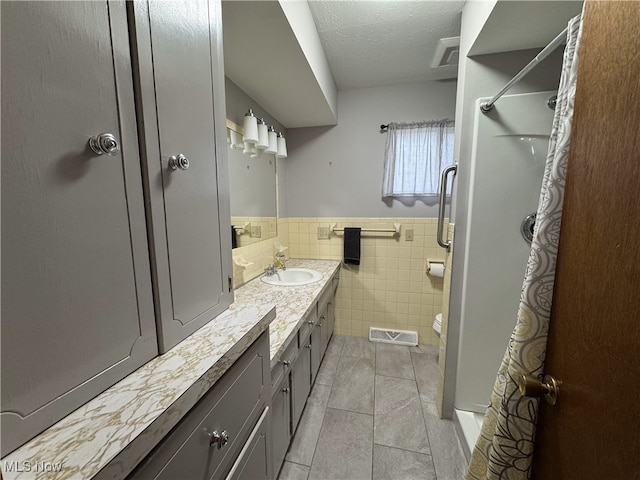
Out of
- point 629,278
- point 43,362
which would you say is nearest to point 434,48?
point 629,278

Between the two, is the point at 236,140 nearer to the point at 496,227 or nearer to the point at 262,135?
the point at 262,135

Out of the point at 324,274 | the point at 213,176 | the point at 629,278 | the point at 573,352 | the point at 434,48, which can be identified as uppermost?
the point at 434,48

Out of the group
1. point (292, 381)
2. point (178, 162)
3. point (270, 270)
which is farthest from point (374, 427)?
point (178, 162)

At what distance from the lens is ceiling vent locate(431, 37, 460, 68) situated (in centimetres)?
169

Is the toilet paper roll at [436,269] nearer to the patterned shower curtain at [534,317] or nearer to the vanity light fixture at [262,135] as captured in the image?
the patterned shower curtain at [534,317]

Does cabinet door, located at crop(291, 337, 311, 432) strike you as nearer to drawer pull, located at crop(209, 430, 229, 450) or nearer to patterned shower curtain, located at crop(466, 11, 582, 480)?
drawer pull, located at crop(209, 430, 229, 450)

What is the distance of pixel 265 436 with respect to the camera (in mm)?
927

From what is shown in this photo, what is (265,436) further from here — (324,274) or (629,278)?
(324,274)

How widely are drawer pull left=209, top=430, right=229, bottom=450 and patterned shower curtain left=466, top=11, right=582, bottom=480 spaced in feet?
2.55

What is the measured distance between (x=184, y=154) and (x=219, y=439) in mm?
728

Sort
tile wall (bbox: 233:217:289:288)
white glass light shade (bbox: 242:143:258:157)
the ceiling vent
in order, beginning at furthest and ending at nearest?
1. white glass light shade (bbox: 242:143:258:157)
2. tile wall (bbox: 233:217:289:288)
3. the ceiling vent

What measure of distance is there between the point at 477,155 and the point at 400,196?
1.08 meters

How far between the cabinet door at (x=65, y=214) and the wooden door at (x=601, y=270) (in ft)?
3.00

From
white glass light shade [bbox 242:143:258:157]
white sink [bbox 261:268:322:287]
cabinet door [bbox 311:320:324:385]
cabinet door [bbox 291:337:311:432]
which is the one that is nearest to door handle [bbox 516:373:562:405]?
Result: cabinet door [bbox 291:337:311:432]
